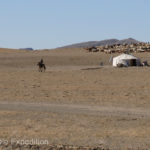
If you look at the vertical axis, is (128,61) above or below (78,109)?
above

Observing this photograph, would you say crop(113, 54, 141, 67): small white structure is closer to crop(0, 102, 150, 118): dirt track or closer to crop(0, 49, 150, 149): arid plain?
crop(0, 49, 150, 149): arid plain

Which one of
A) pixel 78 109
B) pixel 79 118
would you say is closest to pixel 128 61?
pixel 78 109

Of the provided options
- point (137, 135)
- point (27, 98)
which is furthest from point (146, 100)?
point (137, 135)

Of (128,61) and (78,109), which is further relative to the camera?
(128,61)

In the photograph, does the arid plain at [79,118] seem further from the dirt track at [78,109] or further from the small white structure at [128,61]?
the small white structure at [128,61]

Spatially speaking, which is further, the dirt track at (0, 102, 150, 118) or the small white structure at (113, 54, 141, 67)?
the small white structure at (113, 54, 141, 67)

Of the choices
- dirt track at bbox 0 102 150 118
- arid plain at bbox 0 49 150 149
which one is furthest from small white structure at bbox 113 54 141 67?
dirt track at bbox 0 102 150 118

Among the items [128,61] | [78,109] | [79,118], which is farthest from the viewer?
[128,61]

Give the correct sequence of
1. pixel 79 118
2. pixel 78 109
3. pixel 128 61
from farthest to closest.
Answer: pixel 128 61
pixel 78 109
pixel 79 118

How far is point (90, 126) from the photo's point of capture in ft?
46.4

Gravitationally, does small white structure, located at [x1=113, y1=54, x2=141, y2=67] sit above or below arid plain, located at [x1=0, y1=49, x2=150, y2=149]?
above

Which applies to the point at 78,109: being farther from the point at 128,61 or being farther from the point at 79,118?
the point at 128,61

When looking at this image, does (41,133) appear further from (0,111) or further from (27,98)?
(27,98)

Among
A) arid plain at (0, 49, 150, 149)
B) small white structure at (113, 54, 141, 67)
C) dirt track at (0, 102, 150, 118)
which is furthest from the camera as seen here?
small white structure at (113, 54, 141, 67)
